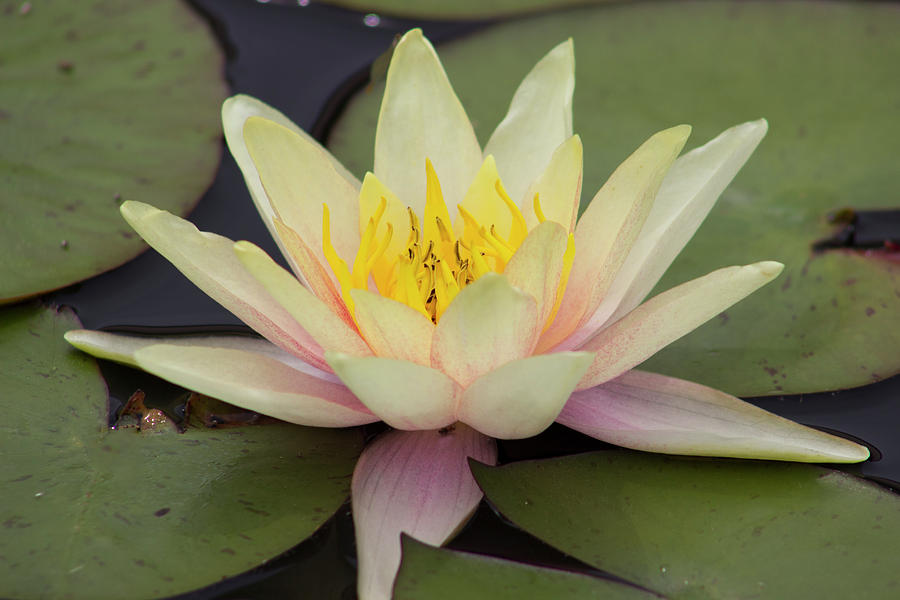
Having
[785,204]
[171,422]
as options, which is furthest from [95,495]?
[785,204]

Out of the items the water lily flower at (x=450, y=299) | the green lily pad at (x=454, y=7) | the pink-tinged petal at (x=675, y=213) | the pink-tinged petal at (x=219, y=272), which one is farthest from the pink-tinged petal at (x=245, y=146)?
the green lily pad at (x=454, y=7)

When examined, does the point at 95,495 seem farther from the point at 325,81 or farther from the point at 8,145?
the point at 325,81

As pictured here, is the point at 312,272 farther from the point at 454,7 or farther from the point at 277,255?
the point at 454,7

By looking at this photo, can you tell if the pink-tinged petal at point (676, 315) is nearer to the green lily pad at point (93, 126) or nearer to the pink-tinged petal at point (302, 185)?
the pink-tinged petal at point (302, 185)

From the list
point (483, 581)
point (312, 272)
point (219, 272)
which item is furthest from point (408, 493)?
point (219, 272)

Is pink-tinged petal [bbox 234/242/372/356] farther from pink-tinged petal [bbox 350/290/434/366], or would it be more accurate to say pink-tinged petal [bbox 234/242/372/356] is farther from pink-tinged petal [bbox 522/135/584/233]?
pink-tinged petal [bbox 522/135/584/233]
